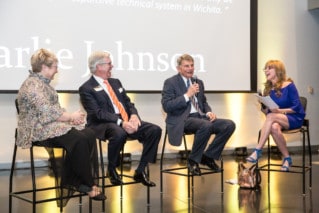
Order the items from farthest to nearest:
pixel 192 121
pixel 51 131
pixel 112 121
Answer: pixel 192 121 < pixel 112 121 < pixel 51 131

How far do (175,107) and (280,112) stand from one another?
0.97 m

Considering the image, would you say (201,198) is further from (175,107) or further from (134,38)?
(134,38)

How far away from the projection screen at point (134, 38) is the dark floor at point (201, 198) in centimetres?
133

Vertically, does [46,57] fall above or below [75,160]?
above

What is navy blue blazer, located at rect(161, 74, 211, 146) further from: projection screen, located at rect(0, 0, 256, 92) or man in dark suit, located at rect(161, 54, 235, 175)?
projection screen, located at rect(0, 0, 256, 92)

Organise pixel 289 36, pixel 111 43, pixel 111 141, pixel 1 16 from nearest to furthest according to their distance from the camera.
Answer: pixel 111 141, pixel 1 16, pixel 111 43, pixel 289 36

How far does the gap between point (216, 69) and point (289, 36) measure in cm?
146

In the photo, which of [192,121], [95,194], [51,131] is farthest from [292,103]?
[51,131]

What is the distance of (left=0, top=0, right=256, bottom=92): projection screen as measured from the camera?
5086 mm

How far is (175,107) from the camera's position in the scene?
4043mm

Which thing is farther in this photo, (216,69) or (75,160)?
(216,69)

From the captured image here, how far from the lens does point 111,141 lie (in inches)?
138

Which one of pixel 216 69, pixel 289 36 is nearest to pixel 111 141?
pixel 216 69

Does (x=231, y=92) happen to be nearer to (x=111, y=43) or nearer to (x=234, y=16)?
(x=234, y=16)
